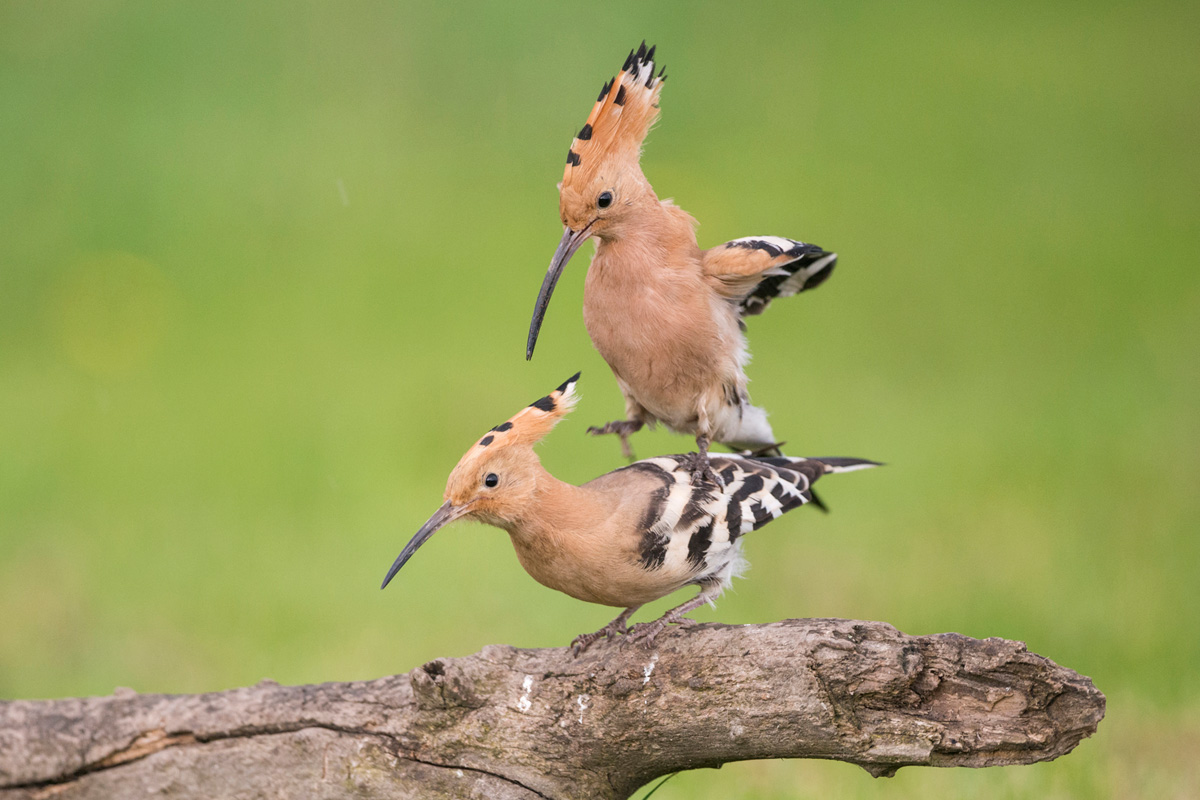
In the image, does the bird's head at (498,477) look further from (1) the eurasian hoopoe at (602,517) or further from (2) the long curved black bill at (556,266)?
(2) the long curved black bill at (556,266)

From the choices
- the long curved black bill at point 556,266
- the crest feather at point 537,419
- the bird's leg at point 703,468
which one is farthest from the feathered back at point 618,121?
the bird's leg at point 703,468

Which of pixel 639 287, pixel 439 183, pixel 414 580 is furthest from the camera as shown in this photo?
pixel 439 183

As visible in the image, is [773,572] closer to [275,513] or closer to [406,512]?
[406,512]

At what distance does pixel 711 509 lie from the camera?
3.29 m

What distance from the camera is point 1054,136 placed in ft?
29.9

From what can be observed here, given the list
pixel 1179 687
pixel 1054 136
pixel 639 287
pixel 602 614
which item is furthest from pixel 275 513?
pixel 1054 136

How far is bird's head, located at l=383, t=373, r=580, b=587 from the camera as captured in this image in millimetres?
2994

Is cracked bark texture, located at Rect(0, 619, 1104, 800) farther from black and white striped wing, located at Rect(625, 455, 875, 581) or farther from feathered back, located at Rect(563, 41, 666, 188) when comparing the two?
feathered back, located at Rect(563, 41, 666, 188)

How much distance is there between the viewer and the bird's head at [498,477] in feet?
9.82

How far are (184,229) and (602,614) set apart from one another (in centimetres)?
427

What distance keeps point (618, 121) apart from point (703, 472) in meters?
1.01

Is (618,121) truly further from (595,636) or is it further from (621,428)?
(595,636)

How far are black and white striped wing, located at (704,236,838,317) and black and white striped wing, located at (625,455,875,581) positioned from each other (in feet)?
1.62

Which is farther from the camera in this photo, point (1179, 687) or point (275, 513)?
point (275, 513)
